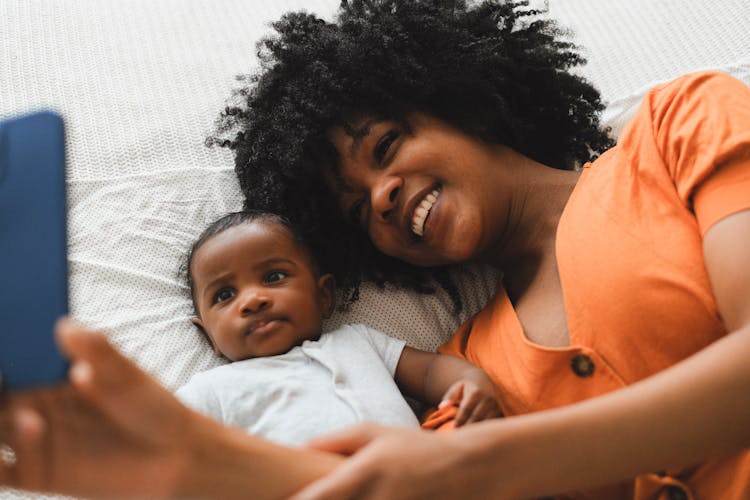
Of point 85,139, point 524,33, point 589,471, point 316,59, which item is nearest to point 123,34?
point 85,139

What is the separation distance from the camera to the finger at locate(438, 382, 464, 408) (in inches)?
37.0

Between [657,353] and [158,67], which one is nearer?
[657,353]

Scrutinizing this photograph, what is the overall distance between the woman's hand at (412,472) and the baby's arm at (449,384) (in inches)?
8.4

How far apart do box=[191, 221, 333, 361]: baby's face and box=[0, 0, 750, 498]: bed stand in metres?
0.06

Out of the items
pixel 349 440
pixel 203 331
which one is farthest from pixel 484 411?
pixel 203 331

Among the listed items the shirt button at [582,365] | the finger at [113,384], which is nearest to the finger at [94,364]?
the finger at [113,384]

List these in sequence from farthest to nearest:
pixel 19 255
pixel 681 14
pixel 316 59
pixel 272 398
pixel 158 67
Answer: pixel 681 14
pixel 158 67
pixel 316 59
pixel 272 398
pixel 19 255

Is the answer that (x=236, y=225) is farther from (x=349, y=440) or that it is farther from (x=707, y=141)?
(x=707, y=141)

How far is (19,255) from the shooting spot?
2.01ft

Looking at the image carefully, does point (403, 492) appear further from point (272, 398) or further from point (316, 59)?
point (316, 59)

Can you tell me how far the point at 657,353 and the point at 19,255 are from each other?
2.15 feet

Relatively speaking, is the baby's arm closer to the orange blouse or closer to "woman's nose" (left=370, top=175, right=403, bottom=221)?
the orange blouse

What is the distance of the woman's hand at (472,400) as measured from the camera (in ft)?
2.96

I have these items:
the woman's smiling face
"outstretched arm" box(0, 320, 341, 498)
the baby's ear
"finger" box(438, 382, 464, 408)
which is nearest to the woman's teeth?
the woman's smiling face
